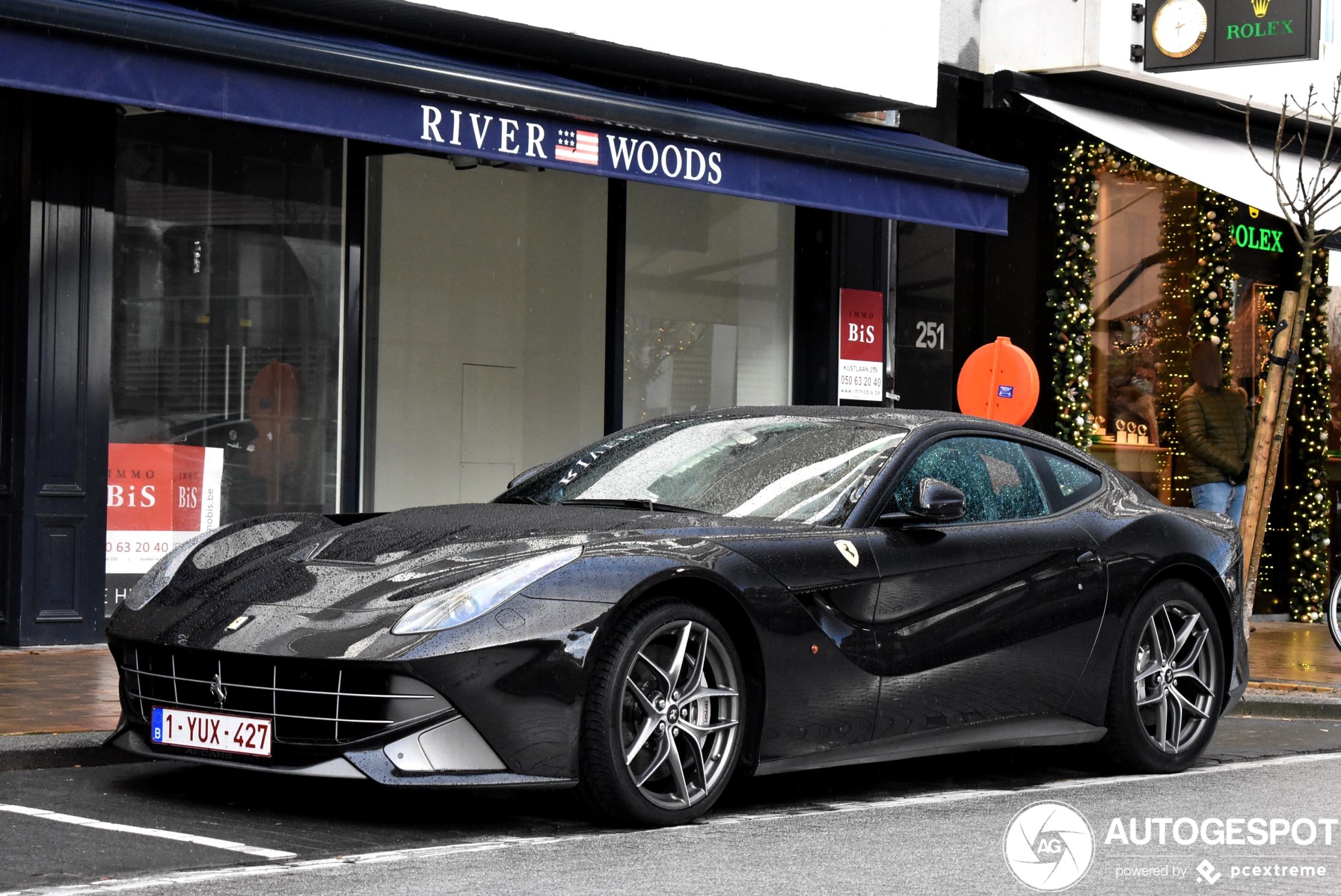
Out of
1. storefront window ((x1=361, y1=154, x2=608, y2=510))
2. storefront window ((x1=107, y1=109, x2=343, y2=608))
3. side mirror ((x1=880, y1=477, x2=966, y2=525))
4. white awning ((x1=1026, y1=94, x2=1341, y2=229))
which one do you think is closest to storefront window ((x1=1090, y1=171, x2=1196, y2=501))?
white awning ((x1=1026, y1=94, x2=1341, y2=229))

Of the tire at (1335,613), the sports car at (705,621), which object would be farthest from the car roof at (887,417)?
the tire at (1335,613)

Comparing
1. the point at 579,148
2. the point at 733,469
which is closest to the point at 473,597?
the point at 733,469

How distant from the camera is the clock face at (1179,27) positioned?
47.7ft

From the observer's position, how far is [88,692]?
813cm

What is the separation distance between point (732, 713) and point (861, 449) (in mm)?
1361

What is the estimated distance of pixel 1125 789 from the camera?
22.8 ft

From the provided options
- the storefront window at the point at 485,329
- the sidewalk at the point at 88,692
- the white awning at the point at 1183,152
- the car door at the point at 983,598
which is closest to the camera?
the car door at the point at 983,598

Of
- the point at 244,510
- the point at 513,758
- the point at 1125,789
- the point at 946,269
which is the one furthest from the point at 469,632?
the point at 946,269

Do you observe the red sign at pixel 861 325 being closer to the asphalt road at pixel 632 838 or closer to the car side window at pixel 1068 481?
the car side window at pixel 1068 481

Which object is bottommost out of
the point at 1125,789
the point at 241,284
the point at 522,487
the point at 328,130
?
the point at 1125,789

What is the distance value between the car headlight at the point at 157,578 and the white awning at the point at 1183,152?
376 inches

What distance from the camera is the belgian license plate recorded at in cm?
545

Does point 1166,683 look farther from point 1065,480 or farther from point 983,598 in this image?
point 983,598

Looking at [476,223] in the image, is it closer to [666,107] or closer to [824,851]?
[666,107]
